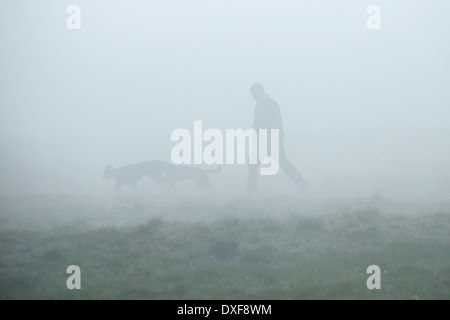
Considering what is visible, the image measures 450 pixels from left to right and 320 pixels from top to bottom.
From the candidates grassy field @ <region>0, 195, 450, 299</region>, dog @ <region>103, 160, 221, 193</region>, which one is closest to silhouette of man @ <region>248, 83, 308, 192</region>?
dog @ <region>103, 160, 221, 193</region>

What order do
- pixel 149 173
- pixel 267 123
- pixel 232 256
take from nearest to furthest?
pixel 232 256
pixel 149 173
pixel 267 123

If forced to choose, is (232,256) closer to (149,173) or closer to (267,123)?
(149,173)

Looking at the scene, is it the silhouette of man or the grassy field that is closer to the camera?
the grassy field

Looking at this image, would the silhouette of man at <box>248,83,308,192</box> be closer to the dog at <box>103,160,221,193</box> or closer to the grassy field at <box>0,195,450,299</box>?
the dog at <box>103,160,221,193</box>

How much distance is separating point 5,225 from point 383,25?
69.6m

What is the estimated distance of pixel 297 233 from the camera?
967 cm

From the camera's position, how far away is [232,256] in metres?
8.47

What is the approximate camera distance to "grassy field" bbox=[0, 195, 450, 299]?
706 cm

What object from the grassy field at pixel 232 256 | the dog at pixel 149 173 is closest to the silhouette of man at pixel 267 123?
the dog at pixel 149 173

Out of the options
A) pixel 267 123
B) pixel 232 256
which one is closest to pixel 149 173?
pixel 267 123

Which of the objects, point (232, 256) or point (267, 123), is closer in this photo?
point (232, 256)

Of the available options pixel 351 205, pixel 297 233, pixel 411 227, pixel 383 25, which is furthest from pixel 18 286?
pixel 383 25
